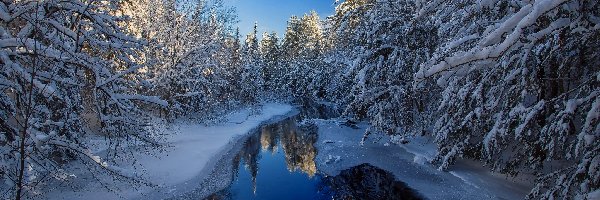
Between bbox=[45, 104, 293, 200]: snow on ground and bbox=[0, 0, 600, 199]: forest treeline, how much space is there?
2.38ft

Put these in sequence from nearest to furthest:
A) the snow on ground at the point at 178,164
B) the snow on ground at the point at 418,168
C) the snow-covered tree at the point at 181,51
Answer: the snow on ground at the point at 178,164 → the snow on ground at the point at 418,168 → the snow-covered tree at the point at 181,51

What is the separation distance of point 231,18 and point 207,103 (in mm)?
6075

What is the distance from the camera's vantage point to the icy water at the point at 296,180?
1156 centimetres

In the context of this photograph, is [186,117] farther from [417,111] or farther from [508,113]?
[508,113]

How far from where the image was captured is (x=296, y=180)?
13.8 meters

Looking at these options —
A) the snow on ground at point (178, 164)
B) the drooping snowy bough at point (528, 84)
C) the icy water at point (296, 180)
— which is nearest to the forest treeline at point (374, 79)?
the drooping snowy bough at point (528, 84)

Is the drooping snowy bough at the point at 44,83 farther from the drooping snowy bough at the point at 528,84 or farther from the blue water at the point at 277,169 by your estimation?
the blue water at the point at 277,169

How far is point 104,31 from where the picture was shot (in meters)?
7.21

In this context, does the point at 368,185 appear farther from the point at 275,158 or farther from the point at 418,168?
the point at 275,158

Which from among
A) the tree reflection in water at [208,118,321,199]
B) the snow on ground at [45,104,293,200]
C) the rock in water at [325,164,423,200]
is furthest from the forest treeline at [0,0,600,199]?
the tree reflection in water at [208,118,321,199]

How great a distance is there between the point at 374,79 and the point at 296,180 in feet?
19.1

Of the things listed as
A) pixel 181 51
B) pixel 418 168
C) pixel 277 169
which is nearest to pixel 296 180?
pixel 277 169

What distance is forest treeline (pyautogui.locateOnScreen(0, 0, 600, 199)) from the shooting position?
4.82 meters

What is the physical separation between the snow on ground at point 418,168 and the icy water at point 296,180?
45 cm
